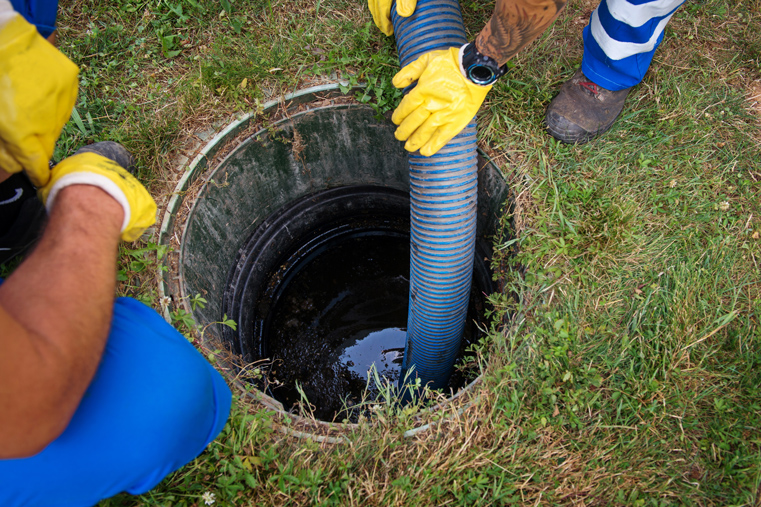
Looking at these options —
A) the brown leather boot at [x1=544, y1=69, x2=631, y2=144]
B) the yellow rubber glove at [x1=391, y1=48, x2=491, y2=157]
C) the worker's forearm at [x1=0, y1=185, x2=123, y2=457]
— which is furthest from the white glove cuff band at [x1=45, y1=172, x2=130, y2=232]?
the brown leather boot at [x1=544, y1=69, x2=631, y2=144]

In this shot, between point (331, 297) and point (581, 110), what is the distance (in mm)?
2029

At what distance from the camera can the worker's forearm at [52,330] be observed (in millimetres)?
763

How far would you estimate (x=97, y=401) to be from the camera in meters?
1.02

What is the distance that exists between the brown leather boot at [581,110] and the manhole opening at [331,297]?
865 millimetres

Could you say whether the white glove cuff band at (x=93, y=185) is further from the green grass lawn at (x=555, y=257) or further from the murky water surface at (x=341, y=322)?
the murky water surface at (x=341, y=322)

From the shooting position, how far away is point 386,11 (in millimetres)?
1893

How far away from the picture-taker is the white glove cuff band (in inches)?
42.7

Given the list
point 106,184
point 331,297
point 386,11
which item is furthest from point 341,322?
point 106,184

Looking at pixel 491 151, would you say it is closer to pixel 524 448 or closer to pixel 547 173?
pixel 547 173

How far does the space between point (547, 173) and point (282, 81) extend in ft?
4.46

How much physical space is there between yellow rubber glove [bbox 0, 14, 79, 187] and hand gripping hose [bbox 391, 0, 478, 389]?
1223mm

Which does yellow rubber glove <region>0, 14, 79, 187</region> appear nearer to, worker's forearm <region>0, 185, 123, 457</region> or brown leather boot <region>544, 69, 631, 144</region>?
worker's forearm <region>0, 185, 123, 457</region>

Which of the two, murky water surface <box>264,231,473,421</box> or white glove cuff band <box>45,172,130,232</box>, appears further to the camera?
murky water surface <box>264,231,473,421</box>

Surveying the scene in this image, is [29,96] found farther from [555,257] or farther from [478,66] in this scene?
[555,257]
